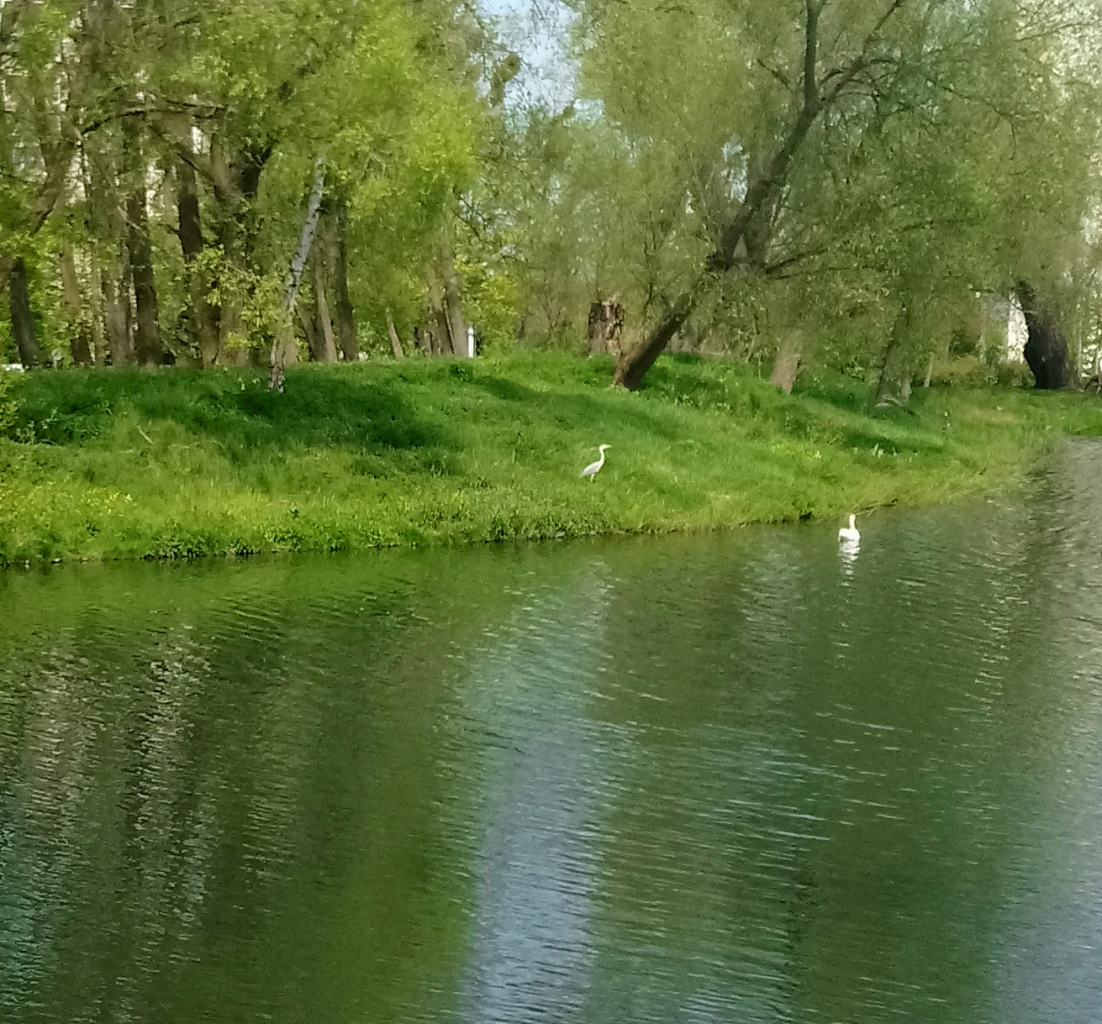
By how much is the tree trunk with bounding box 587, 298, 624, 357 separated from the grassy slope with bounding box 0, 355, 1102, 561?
8.32 feet

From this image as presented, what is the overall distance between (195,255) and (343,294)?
8.61 m

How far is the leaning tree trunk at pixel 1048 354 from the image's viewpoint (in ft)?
201

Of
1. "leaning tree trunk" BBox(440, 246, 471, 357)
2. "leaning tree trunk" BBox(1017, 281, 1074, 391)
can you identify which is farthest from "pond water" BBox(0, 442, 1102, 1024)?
"leaning tree trunk" BBox(1017, 281, 1074, 391)

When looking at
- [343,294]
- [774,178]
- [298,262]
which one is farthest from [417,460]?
[343,294]

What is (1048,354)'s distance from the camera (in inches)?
2441

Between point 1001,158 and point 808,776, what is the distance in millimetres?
22043

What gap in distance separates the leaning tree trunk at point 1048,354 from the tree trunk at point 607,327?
26450 mm

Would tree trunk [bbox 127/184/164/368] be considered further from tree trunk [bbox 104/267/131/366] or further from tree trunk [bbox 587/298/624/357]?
tree trunk [bbox 587/298/624/357]

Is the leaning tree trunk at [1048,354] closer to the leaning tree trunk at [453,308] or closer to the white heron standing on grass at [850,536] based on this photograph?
the leaning tree trunk at [453,308]

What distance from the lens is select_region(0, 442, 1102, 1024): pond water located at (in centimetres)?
828

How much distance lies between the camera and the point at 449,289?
1726 inches

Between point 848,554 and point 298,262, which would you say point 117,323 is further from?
point 848,554

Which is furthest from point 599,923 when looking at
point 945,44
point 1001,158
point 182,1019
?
point 1001,158

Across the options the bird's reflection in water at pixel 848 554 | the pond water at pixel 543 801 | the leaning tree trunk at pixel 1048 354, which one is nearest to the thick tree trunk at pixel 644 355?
the bird's reflection in water at pixel 848 554
